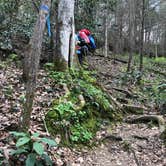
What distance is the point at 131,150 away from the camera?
687 centimetres

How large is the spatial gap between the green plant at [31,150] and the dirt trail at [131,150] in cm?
117

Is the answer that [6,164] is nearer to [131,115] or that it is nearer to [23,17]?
[131,115]

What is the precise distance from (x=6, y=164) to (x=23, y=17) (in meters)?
11.2

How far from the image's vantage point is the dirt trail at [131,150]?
632 cm

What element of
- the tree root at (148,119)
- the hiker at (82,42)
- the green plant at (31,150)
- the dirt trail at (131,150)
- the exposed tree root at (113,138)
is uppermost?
the hiker at (82,42)

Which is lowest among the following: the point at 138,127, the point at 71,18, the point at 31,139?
the point at 138,127

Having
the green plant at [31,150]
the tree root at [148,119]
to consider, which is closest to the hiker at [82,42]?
the tree root at [148,119]

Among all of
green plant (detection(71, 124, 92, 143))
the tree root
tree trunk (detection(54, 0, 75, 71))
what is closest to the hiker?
tree trunk (detection(54, 0, 75, 71))

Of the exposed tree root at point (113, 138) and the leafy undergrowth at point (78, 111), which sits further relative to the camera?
the exposed tree root at point (113, 138)

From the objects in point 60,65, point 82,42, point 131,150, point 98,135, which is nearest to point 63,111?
point 98,135

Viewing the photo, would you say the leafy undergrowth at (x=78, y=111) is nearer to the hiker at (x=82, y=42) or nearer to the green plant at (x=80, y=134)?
the green plant at (x=80, y=134)

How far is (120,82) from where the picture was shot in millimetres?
13922

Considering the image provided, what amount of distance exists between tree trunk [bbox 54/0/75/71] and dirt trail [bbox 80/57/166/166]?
264cm

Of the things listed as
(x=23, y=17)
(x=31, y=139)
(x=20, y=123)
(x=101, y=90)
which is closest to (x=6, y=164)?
(x=31, y=139)
